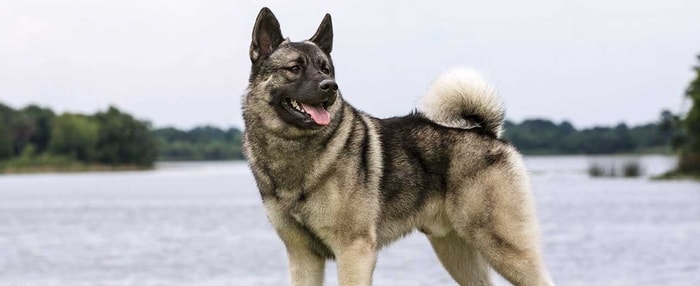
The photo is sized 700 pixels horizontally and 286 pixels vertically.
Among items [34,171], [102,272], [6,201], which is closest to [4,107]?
[34,171]

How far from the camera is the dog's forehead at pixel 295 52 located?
26.6ft

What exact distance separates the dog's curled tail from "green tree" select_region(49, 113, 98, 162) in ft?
519

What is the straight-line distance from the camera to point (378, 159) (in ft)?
28.7

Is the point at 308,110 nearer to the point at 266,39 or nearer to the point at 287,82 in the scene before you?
the point at 287,82

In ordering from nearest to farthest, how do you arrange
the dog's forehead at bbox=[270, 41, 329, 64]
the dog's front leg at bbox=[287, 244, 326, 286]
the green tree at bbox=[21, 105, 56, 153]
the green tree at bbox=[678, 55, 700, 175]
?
the dog's forehead at bbox=[270, 41, 329, 64] → the dog's front leg at bbox=[287, 244, 326, 286] → the green tree at bbox=[678, 55, 700, 175] → the green tree at bbox=[21, 105, 56, 153]

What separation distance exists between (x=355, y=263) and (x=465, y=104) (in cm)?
170

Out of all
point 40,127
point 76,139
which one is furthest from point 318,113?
point 40,127

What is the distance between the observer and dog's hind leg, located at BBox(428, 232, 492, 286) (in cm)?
958

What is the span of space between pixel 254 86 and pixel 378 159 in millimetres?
1111

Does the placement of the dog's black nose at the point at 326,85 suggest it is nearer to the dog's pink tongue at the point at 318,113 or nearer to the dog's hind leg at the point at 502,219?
the dog's pink tongue at the point at 318,113

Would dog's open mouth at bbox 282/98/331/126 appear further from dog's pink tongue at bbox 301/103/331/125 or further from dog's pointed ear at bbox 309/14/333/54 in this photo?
dog's pointed ear at bbox 309/14/333/54

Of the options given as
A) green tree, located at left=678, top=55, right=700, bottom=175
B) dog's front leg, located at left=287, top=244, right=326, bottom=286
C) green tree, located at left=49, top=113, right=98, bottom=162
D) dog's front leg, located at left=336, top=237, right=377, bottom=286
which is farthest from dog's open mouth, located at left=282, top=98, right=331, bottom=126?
green tree, located at left=49, top=113, right=98, bottom=162

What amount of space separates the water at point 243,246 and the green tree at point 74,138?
86.1m

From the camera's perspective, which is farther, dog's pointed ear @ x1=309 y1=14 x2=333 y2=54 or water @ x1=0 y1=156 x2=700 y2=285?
water @ x1=0 y1=156 x2=700 y2=285
